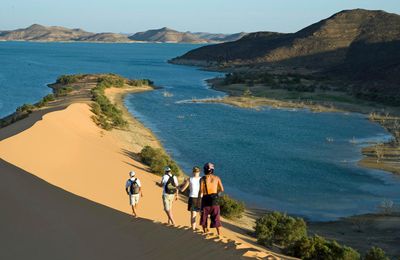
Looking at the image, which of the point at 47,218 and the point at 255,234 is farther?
the point at 255,234

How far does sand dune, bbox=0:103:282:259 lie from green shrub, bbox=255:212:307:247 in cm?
69

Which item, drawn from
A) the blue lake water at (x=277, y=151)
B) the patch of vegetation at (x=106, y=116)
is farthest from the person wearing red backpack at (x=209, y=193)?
the patch of vegetation at (x=106, y=116)

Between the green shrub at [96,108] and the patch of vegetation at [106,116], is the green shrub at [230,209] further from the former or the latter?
the green shrub at [96,108]

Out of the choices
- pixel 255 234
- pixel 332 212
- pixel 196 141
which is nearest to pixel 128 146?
pixel 196 141

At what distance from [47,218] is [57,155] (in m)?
10.6

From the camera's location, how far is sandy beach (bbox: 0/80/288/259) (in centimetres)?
1591

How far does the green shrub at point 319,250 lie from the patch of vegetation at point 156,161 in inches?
402

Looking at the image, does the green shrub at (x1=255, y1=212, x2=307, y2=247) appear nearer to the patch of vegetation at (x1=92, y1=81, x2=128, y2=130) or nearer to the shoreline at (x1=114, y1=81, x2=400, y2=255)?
the shoreline at (x1=114, y1=81, x2=400, y2=255)

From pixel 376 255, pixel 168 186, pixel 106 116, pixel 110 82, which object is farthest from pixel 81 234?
pixel 110 82

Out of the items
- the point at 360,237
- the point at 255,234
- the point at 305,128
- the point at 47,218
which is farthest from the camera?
the point at 305,128

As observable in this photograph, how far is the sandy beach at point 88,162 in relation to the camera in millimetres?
15914

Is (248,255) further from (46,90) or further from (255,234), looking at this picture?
(46,90)

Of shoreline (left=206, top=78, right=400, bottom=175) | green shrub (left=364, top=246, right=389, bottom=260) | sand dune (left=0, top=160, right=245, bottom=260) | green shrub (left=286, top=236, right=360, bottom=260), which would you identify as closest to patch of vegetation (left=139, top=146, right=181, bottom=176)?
sand dune (left=0, top=160, right=245, bottom=260)

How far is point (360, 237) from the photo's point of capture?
18.2 meters
